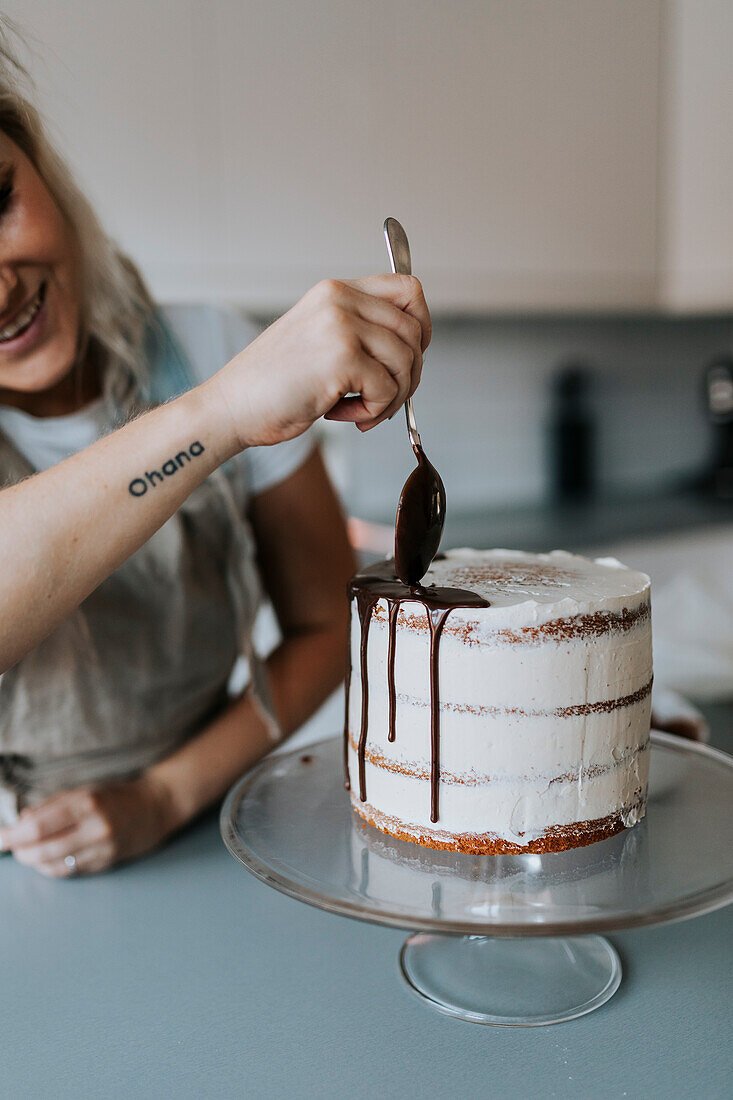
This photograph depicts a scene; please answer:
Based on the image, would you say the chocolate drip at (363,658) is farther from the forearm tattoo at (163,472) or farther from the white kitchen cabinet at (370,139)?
the white kitchen cabinet at (370,139)

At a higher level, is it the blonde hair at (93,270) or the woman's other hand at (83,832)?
the blonde hair at (93,270)

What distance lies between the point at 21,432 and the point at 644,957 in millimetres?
816

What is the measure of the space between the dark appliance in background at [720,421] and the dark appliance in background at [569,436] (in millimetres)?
432

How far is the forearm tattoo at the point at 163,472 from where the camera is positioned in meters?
0.63

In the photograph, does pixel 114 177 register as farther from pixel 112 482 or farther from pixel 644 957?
pixel 644 957

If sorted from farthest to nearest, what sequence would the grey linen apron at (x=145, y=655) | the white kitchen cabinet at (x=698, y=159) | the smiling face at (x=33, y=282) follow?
1. the white kitchen cabinet at (x=698, y=159)
2. the grey linen apron at (x=145, y=655)
3. the smiling face at (x=33, y=282)

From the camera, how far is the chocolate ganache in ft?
2.18

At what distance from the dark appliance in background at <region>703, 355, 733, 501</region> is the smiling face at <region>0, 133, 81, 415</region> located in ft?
8.44

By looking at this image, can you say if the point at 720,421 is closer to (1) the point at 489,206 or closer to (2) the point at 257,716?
(1) the point at 489,206

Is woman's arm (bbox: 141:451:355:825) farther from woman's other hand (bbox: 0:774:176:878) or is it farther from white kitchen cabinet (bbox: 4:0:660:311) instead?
white kitchen cabinet (bbox: 4:0:660:311)

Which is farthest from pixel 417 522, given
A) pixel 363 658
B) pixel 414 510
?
pixel 363 658

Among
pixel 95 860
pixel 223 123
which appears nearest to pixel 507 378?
pixel 223 123

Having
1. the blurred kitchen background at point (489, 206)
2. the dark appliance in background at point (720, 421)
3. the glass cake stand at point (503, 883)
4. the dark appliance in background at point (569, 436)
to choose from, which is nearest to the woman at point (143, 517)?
the glass cake stand at point (503, 883)

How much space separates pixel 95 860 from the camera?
2.89 ft
